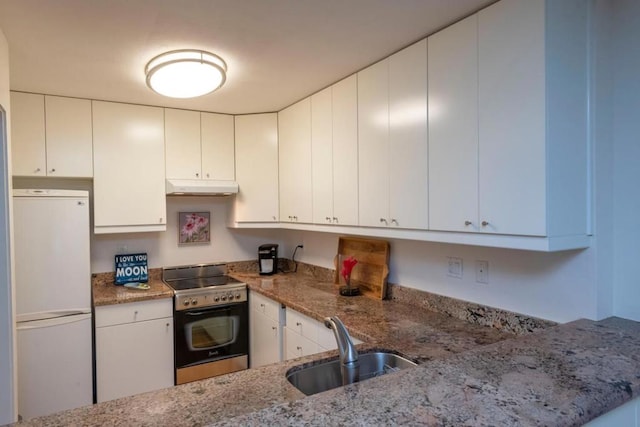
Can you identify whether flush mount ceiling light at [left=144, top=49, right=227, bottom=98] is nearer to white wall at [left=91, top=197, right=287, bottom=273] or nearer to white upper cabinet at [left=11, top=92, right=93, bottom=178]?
white upper cabinet at [left=11, top=92, right=93, bottom=178]

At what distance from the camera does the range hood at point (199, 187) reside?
10.0ft

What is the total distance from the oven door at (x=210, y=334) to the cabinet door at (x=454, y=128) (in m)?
1.98

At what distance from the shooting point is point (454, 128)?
5.62ft

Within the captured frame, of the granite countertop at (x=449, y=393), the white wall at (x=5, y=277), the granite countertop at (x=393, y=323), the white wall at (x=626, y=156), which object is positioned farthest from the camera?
the white wall at (x=5, y=277)

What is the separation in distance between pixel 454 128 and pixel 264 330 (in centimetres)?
206

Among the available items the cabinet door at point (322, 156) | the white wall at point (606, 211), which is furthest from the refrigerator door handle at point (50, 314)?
the white wall at point (606, 211)

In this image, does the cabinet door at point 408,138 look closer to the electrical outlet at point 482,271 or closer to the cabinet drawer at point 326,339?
the electrical outlet at point 482,271

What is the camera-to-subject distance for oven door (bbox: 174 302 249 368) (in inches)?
117

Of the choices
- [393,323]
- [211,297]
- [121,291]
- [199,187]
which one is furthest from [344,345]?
[121,291]

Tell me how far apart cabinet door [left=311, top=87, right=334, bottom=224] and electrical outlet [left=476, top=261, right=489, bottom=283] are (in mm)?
991

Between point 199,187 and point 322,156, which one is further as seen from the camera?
point 199,187

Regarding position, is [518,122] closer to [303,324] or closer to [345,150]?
[345,150]

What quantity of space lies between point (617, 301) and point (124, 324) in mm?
2936

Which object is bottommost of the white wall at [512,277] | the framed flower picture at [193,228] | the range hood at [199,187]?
the white wall at [512,277]
